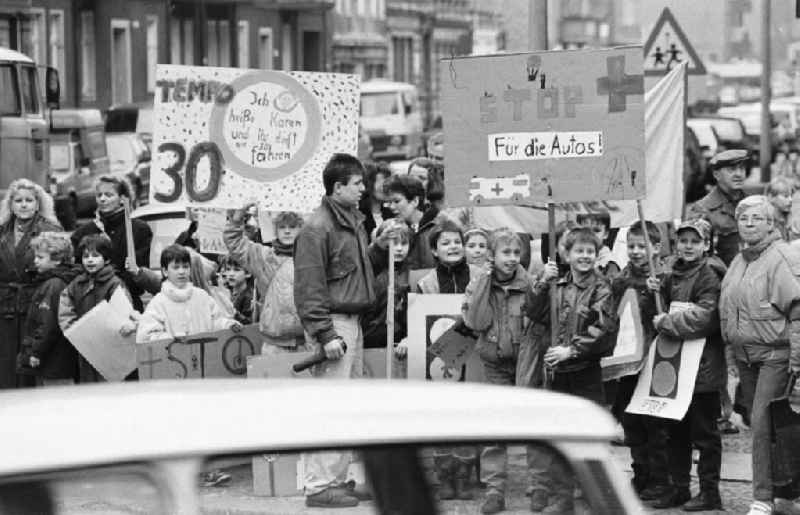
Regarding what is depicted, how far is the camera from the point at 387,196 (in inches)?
469

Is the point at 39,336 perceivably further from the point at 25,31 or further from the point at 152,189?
the point at 25,31

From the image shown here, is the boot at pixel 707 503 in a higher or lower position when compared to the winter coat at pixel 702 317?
lower

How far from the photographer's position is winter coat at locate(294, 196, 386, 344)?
8.96m

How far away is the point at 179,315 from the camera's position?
10.1 meters

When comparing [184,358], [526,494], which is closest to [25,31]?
[184,358]

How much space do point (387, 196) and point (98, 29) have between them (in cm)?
3586

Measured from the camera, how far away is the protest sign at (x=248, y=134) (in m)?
10.8

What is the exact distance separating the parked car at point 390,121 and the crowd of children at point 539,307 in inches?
1261

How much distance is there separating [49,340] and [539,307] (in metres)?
3.22

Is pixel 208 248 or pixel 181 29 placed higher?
pixel 181 29

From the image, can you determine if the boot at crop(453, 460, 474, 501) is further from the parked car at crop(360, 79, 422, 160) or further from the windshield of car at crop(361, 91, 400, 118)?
the windshield of car at crop(361, 91, 400, 118)

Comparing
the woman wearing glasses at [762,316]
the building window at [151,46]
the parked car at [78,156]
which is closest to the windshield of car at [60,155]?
the parked car at [78,156]

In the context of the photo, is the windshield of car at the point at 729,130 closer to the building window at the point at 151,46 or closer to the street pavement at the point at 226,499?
the building window at the point at 151,46

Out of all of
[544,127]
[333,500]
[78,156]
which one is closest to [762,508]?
[544,127]
